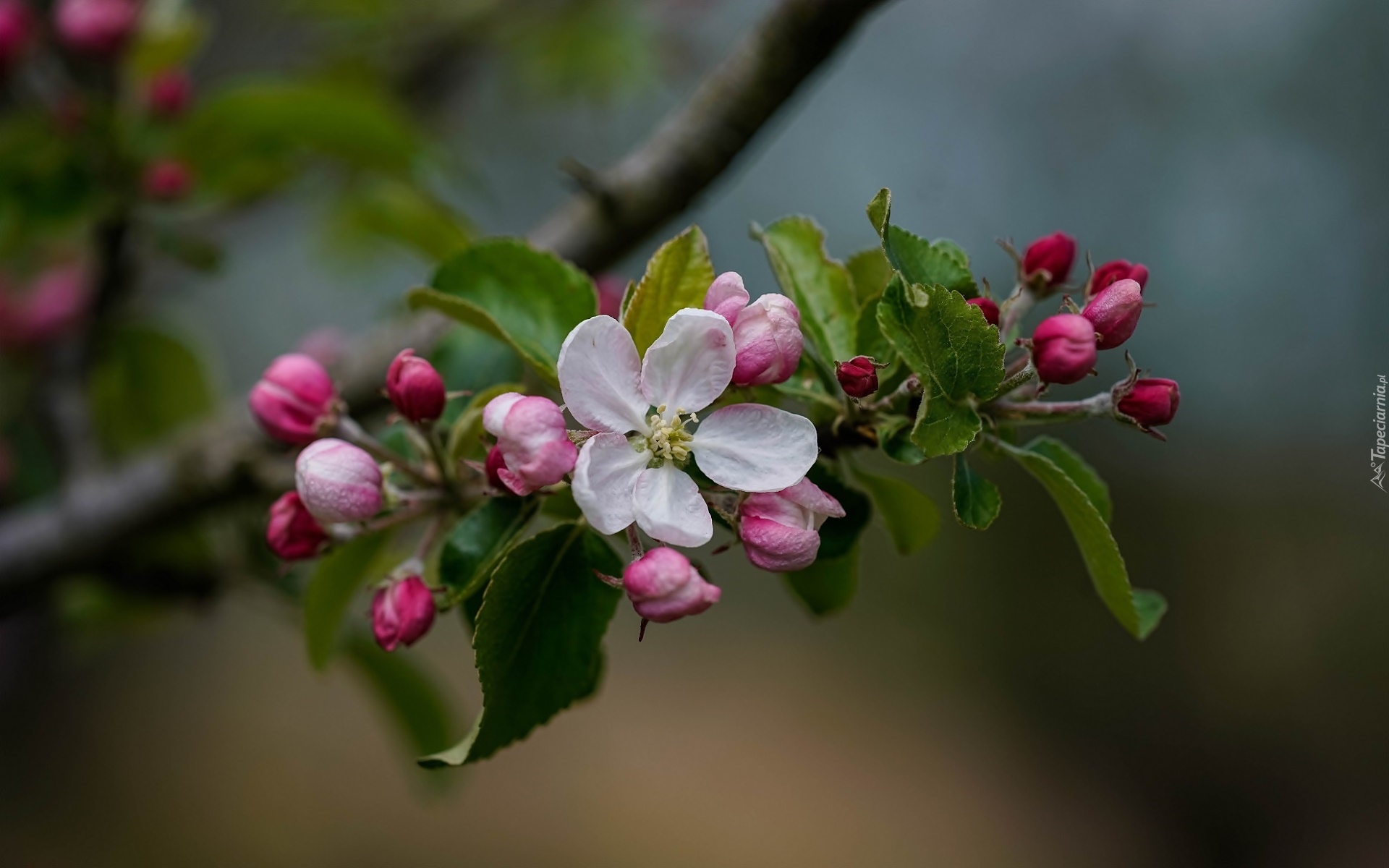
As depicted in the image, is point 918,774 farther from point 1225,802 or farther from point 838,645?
point 1225,802

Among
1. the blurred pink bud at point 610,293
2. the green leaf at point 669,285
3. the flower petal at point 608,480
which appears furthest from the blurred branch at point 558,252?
the flower petal at point 608,480

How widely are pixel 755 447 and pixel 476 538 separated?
0.15 metres

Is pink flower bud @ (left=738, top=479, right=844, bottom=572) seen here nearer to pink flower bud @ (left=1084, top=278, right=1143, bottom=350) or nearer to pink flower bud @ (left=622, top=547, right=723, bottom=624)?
pink flower bud @ (left=622, top=547, right=723, bottom=624)

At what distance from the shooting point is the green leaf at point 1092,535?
436mm

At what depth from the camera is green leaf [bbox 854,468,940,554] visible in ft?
1.85

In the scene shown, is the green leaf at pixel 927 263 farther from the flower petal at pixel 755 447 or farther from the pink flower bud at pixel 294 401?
the pink flower bud at pixel 294 401

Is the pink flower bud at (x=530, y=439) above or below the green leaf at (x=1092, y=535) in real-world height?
below

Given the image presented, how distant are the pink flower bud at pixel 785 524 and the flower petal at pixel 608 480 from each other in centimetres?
5

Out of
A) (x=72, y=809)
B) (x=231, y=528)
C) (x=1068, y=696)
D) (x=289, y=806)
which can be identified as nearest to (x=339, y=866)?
(x=289, y=806)

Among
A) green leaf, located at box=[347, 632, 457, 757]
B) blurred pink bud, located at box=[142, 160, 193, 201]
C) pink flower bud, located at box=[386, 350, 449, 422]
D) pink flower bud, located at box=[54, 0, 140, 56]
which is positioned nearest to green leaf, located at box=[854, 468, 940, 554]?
pink flower bud, located at box=[386, 350, 449, 422]

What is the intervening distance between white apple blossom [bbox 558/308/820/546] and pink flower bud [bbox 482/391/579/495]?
0.04 ft

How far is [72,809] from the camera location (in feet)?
9.27

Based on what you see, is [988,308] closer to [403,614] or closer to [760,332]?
[760,332]

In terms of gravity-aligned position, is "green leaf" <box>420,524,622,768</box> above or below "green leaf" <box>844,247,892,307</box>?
below
